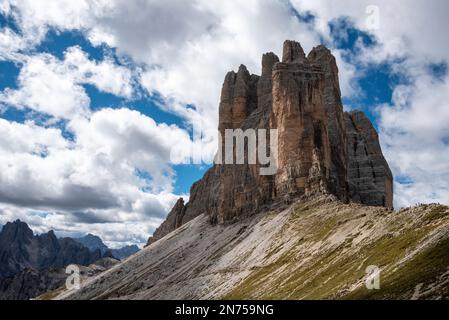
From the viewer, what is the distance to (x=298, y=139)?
128m

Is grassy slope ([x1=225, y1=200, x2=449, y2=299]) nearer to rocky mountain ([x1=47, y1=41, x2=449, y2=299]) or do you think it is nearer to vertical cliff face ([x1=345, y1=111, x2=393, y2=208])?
rocky mountain ([x1=47, y1=41, x2=449, y2=299])

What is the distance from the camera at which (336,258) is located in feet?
221

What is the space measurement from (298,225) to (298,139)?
33.9 metres

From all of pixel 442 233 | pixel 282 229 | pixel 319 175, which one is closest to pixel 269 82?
A: pixel 319 175

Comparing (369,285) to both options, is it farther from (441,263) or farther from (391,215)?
(391,215)

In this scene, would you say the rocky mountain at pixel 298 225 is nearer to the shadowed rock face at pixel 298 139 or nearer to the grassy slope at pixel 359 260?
the grassy slope at pixel 359 260

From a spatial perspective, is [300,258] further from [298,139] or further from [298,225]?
[298,139]

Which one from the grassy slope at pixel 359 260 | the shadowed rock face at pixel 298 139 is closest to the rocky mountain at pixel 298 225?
the grassy slope at pixel 359 260

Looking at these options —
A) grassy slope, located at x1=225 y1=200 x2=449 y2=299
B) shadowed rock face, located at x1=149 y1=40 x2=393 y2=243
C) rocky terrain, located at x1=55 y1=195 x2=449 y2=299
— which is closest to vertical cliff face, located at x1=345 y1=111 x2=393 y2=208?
shadowed rock face, located at x1=149 y1=40 x2=393 y2=243

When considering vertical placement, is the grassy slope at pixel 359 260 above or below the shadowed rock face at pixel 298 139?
below

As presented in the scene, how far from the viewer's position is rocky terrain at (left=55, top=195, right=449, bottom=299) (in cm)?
4438

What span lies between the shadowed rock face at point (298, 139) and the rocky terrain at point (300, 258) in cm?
862

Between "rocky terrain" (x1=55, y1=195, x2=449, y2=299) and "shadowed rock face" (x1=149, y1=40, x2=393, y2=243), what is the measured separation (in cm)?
862

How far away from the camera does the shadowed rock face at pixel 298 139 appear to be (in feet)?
414
